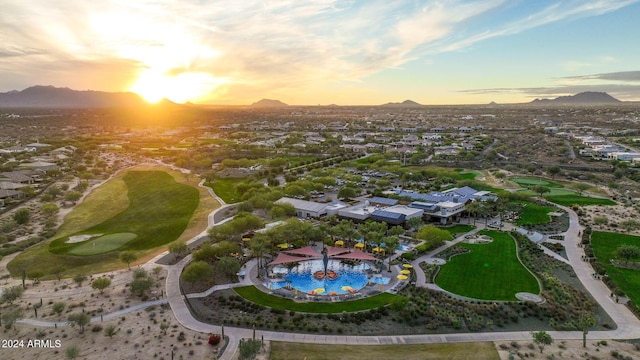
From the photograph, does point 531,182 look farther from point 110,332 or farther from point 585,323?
point 110,332

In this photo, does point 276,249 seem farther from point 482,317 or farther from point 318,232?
point 482,317

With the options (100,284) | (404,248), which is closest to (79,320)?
(100,284)

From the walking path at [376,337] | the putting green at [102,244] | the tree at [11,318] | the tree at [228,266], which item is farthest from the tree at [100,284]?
the putting green at [102,244]

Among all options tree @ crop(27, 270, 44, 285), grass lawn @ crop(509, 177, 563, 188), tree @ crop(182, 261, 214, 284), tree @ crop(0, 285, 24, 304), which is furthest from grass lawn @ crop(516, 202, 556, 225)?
tree @ crop(27, 270, 44, 285)

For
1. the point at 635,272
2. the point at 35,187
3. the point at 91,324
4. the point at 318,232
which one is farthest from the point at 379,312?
the point at 35,187

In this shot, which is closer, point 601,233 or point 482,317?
point 482,317

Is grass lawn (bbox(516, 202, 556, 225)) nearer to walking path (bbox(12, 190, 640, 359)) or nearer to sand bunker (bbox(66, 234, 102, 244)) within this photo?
walking path (bbox(12, 190, 640, 359))
